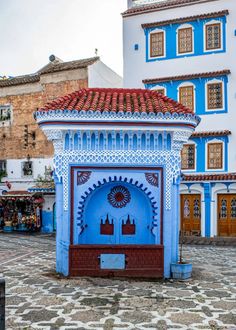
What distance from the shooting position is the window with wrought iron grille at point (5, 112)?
29281 mm

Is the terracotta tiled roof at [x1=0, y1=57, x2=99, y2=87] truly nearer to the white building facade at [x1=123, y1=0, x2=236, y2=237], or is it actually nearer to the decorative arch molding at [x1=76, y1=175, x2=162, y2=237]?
the white building facade at [x1=123, y1=0, x2=236, y2=237]

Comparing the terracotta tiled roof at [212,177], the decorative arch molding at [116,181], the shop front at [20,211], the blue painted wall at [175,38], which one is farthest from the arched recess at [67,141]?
the shop front at [20,211]

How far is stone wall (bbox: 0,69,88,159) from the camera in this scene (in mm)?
27516

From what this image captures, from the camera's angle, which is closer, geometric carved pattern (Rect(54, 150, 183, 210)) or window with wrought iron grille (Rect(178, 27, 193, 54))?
geometric carved pattern (Rect(54, 150, 183, 210))

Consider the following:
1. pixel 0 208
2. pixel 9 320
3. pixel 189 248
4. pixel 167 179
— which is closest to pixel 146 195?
pixel 167 179

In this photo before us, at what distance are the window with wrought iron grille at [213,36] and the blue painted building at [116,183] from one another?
1215 centimetres

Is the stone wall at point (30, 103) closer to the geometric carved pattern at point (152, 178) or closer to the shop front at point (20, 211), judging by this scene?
the shop front at point (20, 211)

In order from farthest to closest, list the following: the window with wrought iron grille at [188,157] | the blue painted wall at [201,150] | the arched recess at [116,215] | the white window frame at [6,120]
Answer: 1. the white window frame at [6,120]
2. the window with wrought iron grille at [188,157]
3. the blue painted wall at [201,150]
4. the arched recess at [116,215]

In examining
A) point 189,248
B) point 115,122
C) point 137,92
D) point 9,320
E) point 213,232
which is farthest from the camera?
point 213,232

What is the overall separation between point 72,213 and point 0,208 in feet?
57.1

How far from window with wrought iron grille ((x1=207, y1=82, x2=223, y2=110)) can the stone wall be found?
24.5 ft

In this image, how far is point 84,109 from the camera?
12484 mm

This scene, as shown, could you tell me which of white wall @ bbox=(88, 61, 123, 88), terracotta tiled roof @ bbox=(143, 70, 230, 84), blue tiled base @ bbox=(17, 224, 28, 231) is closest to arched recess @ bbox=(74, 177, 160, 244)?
terracotta tiled roof @ bbox=(143, 70, 230, 84)

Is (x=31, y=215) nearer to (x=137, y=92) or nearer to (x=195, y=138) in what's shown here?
(x=195, y=138)
